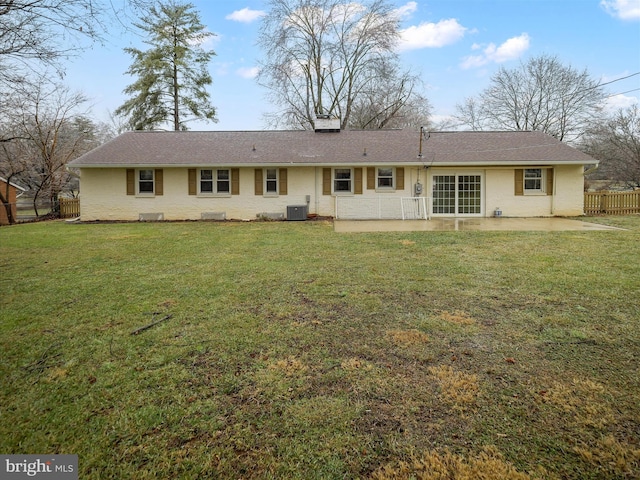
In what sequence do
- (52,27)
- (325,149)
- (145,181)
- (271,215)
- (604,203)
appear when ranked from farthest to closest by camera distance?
1. (325,149)
2. (604,203)
3. (145,181)
4. (271,215)
5. (52,27)

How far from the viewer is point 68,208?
63.2 ft

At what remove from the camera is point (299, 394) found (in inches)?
105

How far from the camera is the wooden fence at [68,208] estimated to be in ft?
62.2

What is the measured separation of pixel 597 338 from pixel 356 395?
252 centimetres

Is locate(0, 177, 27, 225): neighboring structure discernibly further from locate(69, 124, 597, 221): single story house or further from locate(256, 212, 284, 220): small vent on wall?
locate(256, 212, 284, 220): small vent on wall

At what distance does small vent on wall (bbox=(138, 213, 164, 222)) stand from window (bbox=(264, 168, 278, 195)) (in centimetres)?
476

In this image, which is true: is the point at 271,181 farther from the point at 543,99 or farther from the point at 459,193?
the point at 543,99

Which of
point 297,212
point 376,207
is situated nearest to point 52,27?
point 297,212

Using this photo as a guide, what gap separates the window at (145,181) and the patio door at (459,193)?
12492 millimetres

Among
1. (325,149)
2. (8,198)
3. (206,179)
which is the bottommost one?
(8,198)

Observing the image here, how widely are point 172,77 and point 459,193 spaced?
2269cm

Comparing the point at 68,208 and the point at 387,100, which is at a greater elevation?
the point at 387,100

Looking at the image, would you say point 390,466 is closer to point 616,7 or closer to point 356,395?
point 356,395

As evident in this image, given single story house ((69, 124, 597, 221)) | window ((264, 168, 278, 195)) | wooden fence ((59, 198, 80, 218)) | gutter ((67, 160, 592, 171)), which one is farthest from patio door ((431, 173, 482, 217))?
A: wooden fence ((59, 198, 80, 218))
